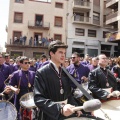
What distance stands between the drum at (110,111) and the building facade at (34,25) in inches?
1049

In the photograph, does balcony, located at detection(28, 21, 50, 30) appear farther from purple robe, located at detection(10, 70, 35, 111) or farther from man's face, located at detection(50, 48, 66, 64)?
man's face, located at detection(50, 48, 66, 64)

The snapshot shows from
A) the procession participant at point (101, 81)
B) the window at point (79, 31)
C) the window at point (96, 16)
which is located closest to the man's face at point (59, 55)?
the procession participant at point (101, 81)

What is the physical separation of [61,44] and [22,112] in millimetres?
2454

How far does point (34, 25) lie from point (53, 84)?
96.5ft

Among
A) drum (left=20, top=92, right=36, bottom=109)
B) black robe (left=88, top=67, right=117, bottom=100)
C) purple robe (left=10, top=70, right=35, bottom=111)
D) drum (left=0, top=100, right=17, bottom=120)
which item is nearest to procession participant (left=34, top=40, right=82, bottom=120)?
drum (left=0, top=100, right=17, bottom=120)

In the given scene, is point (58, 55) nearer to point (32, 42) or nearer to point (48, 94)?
point (48, 94)

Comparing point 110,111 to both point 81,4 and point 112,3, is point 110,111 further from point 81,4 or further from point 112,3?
point 81,4

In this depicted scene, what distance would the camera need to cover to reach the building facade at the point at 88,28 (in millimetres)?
31750

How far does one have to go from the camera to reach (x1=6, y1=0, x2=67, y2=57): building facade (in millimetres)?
30531

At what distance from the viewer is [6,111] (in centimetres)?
390

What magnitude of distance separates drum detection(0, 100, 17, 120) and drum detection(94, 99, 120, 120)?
55.5 inches

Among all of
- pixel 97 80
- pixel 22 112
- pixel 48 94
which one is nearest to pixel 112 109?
pixel 97 80

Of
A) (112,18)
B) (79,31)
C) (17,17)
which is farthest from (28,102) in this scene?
(79,31)

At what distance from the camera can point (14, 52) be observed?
30.4 metres
